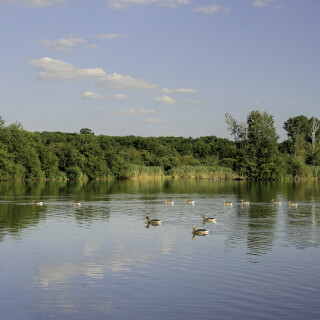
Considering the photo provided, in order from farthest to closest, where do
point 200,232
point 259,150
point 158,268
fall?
1. point 259,150
2. point 200,232
3. point 158,268

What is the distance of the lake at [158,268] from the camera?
1320cm

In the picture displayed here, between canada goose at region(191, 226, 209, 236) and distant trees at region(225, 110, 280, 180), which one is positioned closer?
canada goose at region(191, 226, 209, 236)

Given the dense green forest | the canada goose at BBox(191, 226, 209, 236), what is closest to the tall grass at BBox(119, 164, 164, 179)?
the dense green forest

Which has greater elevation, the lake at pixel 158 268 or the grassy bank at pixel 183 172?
the grassy bank at pixel 183 172

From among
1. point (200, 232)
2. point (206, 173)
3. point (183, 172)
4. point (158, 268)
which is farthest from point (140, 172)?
point (158, 268)

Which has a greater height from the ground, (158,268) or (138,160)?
(138,160)

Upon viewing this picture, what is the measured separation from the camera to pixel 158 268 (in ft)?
58.1

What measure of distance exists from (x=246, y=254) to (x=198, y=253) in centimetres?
203

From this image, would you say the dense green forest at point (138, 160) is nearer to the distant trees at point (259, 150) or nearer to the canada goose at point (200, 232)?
the distant trees at point (259, 150)

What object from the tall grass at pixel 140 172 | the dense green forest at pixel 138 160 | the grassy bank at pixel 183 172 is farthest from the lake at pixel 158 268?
the tall grass at pixel 140 172

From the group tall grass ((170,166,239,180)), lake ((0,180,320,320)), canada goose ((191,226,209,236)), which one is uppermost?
tall grass ((170,166,239,180))

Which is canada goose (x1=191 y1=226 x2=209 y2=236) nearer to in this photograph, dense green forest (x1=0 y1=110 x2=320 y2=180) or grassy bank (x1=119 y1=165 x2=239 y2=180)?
dense green forest (x1=0 y1=110 x2=320 y2=180)

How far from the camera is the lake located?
1320 cm

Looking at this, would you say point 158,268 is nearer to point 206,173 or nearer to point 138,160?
point 206,173
